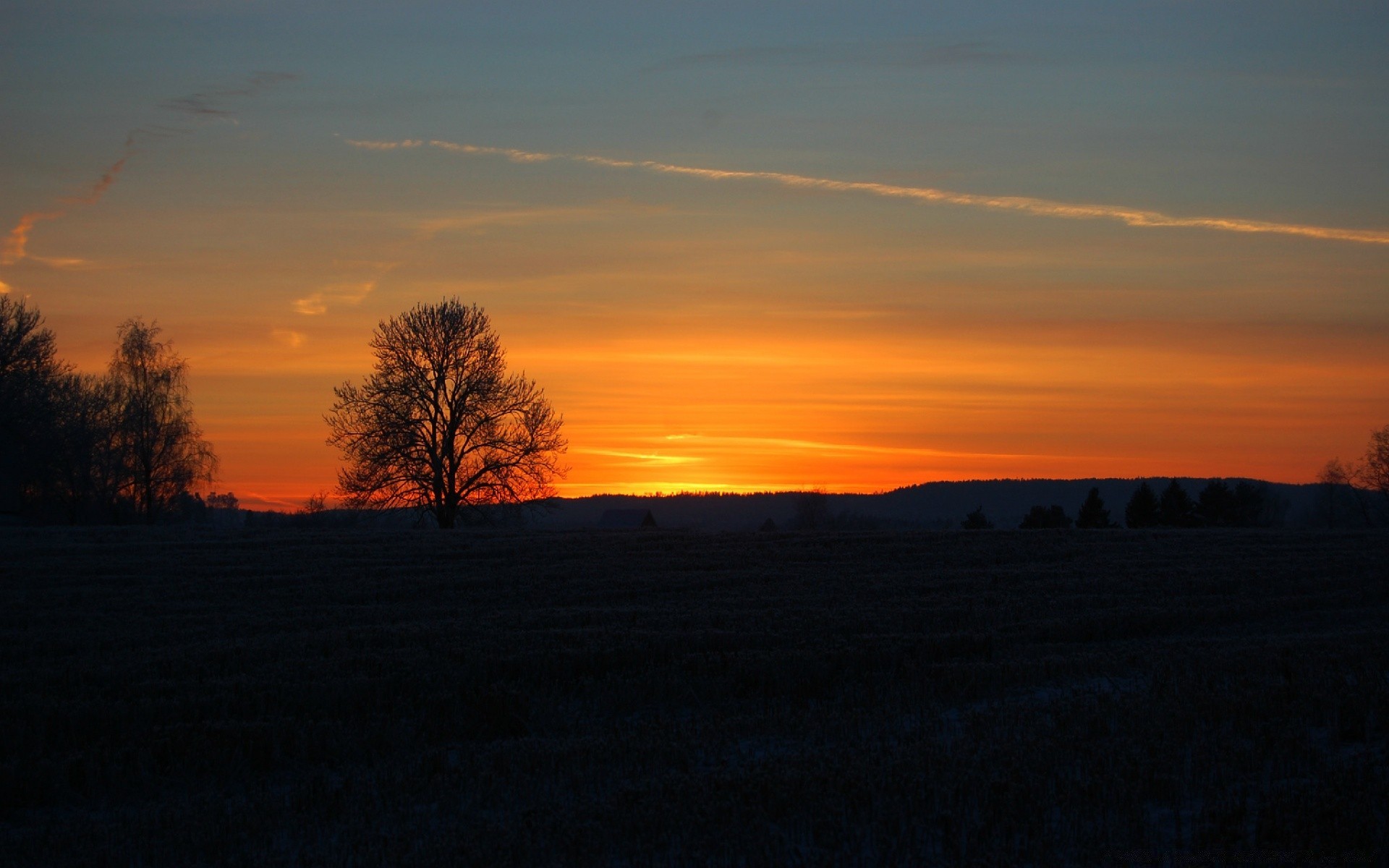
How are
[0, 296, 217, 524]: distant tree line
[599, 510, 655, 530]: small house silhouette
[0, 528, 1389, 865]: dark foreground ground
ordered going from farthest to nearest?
1. [599, 510, 655, 530]: small house silhouette
2. [0, 296, 217, 524]: distant tree line
3. [0, 528, 1389, 865]: dark foreground ground

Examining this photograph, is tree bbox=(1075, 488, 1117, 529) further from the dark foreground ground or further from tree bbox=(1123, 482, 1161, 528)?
the dark foreground ground

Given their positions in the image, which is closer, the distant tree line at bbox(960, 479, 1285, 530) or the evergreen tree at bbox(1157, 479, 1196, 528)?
the distant tree line at bbox(960, 479, 1285, 530)

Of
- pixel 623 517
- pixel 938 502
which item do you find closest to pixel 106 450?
pixel 623 517

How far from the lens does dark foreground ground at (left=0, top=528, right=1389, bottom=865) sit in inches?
287

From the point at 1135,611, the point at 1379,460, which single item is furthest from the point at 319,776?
the point at 1379,460

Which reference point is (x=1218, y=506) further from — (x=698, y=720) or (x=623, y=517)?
(x=698, y=720)

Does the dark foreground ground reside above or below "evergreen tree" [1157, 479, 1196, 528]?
below

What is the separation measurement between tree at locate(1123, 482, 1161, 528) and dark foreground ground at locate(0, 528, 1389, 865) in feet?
141

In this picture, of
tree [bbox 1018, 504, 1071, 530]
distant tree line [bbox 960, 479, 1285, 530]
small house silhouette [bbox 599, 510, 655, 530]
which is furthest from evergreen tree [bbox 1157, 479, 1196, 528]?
small house silhouette [bbox 599, 510, 655, 530]

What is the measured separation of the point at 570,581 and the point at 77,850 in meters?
13.9

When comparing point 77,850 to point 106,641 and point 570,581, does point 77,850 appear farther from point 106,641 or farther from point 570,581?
point 570,581

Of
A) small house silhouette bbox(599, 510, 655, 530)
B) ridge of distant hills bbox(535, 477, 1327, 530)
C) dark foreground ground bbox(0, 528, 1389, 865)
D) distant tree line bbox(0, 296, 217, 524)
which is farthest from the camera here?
ridge of distant hills bbox(535, 477, 1327, 530)

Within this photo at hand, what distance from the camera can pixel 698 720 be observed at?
11141 mm

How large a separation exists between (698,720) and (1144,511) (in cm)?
5804
